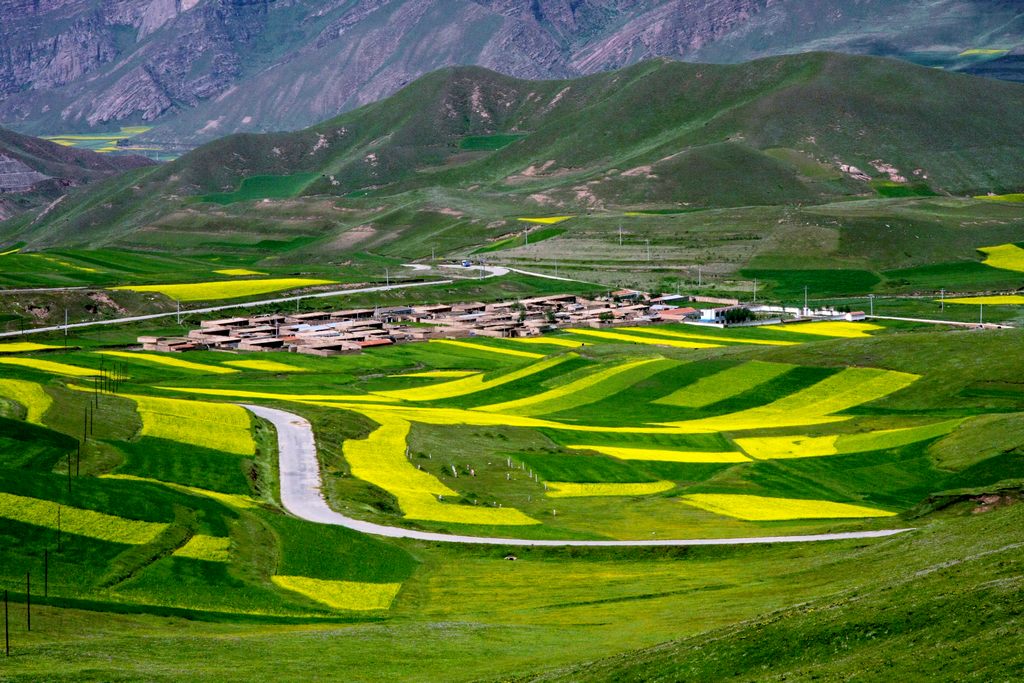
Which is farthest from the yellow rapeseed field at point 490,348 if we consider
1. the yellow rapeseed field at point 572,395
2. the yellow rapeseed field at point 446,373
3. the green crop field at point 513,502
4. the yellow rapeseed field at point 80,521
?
the yellow rapeseed field at point 80,521

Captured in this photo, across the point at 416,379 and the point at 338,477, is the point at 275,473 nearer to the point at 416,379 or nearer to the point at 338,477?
the point at 338,477

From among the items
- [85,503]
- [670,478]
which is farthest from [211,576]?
[670,478]

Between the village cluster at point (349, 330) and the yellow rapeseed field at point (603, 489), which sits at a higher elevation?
the village cluster at point (349, 330)

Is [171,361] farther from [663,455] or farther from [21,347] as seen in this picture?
[663,455]

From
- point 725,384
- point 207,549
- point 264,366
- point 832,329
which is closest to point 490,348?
point 264,366

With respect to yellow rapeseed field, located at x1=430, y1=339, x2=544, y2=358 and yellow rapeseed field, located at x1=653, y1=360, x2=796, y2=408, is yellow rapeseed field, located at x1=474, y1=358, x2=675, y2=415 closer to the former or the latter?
yellow rapeseed field, located at x1=653, y1=360, x2=796, y2=408

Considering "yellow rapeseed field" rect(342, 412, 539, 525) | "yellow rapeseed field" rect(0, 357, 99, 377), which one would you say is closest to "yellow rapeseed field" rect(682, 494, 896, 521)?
"yellow rapeseed field" rect(342, 412, 539, 525)

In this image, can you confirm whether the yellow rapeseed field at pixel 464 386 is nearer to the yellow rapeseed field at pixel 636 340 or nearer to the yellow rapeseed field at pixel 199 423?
the yellow rapeseed field at pixel 636 340
